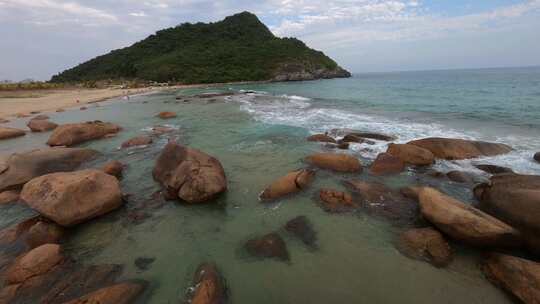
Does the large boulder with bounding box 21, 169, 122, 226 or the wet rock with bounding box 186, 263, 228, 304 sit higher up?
the large boulder with bounding box 21, 169, 122, 226

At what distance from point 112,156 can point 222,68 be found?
269 feet

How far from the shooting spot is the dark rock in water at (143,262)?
5480 millimetres

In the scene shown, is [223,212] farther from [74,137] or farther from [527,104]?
[527,104]

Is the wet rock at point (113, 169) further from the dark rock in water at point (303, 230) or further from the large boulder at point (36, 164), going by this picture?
the dark rock in water at point (303, 230)

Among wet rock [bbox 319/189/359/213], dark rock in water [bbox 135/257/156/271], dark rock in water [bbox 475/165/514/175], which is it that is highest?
dark rock in water [bbox 475/165/514/175]

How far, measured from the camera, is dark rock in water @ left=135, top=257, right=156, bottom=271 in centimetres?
548

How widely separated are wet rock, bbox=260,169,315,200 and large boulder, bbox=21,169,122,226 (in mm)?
4512

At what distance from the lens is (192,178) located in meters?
7.95

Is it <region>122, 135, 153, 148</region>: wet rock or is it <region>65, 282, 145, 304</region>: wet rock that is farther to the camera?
<region>122, 135, 153, 148</region>: wet rock

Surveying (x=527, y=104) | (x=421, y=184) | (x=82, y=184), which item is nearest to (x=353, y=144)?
(x=421, y=184)

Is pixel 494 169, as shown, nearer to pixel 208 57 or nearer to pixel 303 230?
pixel 303 230

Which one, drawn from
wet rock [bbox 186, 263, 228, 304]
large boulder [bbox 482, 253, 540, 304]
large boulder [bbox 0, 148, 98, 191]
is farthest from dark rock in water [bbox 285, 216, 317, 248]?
large boulder [bbox 0, 148, 98, 191]

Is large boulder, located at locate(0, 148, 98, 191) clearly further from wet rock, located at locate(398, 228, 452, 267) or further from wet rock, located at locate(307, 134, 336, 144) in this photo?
wet rock, located at locate(398, 228, 452, 267)

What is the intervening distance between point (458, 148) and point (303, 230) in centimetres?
861
